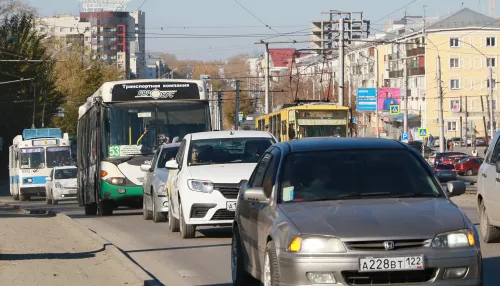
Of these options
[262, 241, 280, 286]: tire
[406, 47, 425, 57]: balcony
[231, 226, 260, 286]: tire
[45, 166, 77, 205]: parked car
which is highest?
[406, 47, 425, 57]: balcony

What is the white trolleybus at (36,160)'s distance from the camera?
4712cm

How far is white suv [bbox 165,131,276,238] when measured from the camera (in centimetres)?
1577

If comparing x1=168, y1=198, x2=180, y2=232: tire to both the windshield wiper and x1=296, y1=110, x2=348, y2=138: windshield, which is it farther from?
x1=296, y1=110, x2=348, y2=138: windshield

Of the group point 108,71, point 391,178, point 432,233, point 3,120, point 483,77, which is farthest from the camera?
point 483,77

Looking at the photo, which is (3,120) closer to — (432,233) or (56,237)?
(56,237)

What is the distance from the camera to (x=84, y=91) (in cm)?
8869

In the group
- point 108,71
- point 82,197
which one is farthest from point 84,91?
point 82,197

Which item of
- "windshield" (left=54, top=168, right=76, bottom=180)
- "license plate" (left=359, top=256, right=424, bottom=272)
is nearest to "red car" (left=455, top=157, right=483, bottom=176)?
"windshield" (left=54, top=168, right=76, bottom=180)

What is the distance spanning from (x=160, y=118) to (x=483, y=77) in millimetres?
90451

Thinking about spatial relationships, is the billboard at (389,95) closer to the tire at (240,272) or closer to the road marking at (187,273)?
the road marking at (187,273)

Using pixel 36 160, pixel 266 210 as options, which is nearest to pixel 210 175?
pixel 266 210

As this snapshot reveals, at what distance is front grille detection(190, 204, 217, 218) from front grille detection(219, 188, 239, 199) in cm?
25

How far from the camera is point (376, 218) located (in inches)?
308

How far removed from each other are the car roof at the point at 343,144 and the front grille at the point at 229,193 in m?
6.23
